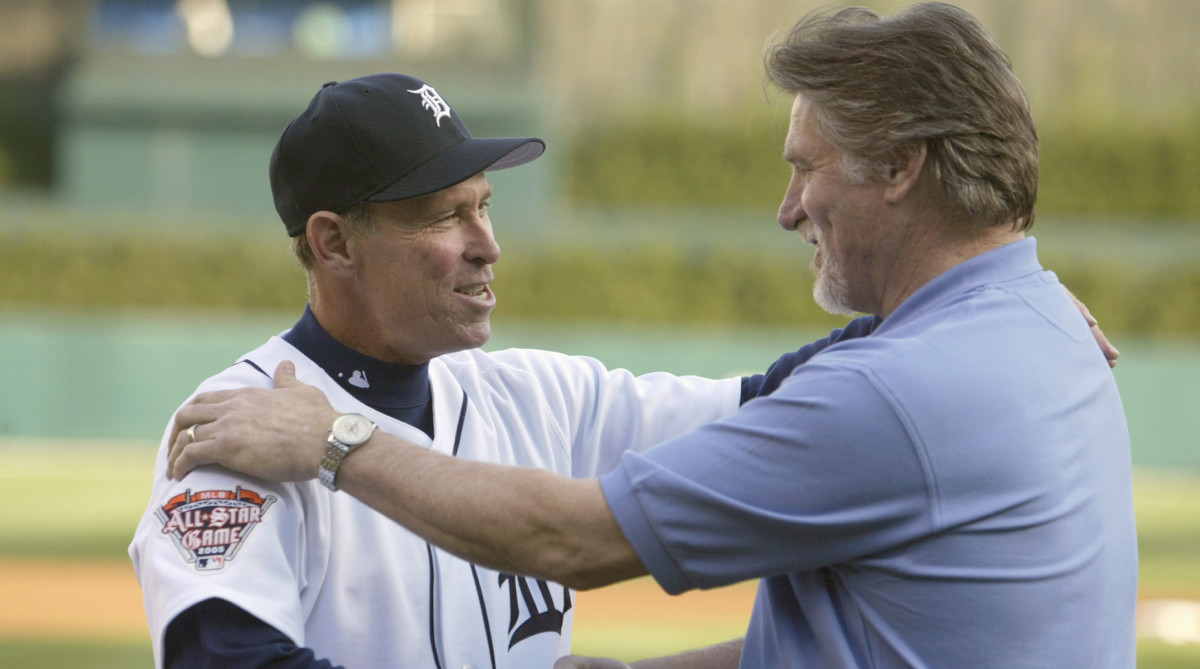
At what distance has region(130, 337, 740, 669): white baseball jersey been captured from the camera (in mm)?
2078

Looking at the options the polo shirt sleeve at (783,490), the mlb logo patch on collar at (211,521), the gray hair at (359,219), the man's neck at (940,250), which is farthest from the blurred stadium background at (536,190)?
the polo shirt sleeve at (783,490)

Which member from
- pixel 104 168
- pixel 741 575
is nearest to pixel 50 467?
pixel 104 168

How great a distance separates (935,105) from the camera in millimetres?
2061

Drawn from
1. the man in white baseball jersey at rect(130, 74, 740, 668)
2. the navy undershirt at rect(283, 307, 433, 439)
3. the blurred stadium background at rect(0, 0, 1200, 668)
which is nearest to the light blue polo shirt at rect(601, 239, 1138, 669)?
the man in white baseball jersey at rect(130, 74, 740, 668)

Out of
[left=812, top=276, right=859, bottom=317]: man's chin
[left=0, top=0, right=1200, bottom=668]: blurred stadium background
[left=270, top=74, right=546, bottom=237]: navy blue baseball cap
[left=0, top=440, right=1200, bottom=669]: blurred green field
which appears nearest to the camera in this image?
[left=812, top=276, right=859, bottom=317]: man's chin

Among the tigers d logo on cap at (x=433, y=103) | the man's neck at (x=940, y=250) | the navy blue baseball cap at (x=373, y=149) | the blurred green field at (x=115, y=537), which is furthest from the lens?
the blurred green field at (x=115, y=537)

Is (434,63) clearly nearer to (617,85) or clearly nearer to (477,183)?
(617,85)

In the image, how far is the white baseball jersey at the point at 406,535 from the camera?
2078 mm

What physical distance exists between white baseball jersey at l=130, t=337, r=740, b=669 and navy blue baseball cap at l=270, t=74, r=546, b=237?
1.20 ft

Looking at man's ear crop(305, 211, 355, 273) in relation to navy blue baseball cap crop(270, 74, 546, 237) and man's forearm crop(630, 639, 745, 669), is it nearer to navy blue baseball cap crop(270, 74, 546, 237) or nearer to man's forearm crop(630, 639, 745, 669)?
navy blue baseball cap crop(270, 74, 546, 237)

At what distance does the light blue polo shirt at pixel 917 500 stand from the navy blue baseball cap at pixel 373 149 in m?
0.88

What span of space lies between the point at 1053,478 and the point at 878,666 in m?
0.41

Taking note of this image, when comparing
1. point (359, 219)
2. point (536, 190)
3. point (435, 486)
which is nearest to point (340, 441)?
point (435, 486)

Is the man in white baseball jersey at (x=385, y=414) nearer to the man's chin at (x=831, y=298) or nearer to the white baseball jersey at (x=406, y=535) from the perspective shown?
the white baseball jersey at (x=406, y=535)
